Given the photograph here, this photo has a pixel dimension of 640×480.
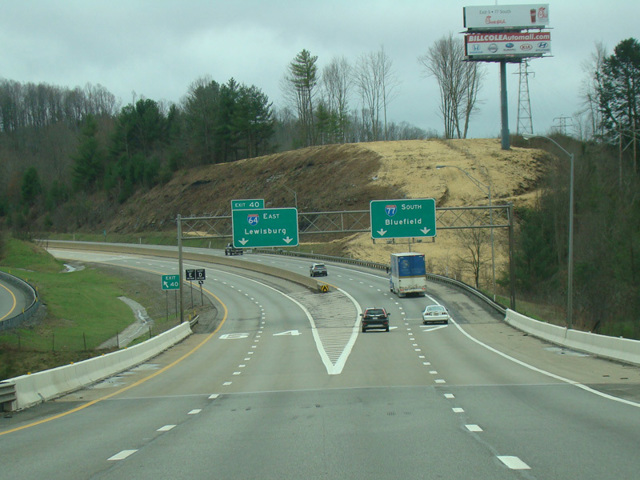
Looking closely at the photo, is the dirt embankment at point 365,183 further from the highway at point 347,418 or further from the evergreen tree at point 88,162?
the highway at point 347,418

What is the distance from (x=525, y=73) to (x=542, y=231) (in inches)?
810

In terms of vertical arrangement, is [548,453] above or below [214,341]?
above

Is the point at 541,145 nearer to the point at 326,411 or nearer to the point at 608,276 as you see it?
the point at 608,276

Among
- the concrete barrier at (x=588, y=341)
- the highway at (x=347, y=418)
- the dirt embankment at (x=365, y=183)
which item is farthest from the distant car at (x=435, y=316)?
the dirt embankment at (x=365, y=183)

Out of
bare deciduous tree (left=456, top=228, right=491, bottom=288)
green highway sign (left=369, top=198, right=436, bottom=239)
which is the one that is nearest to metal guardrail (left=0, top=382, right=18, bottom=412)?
green highway sign (left=369, top=198, right=436, bottom=239)

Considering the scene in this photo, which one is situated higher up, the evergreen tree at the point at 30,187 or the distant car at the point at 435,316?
the evergreen tree at the point at 30,187

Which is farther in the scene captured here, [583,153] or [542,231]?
[583,153]

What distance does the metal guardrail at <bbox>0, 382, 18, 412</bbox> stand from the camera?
568 inches

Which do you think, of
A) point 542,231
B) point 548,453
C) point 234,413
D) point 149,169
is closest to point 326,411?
point 234,413

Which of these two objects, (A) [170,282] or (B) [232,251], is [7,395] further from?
(B) [232,251]

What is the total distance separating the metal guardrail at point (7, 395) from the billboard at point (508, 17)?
7124 centimetres

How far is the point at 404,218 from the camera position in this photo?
127 ft

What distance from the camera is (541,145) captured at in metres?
101

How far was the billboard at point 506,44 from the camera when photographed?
251 feet
